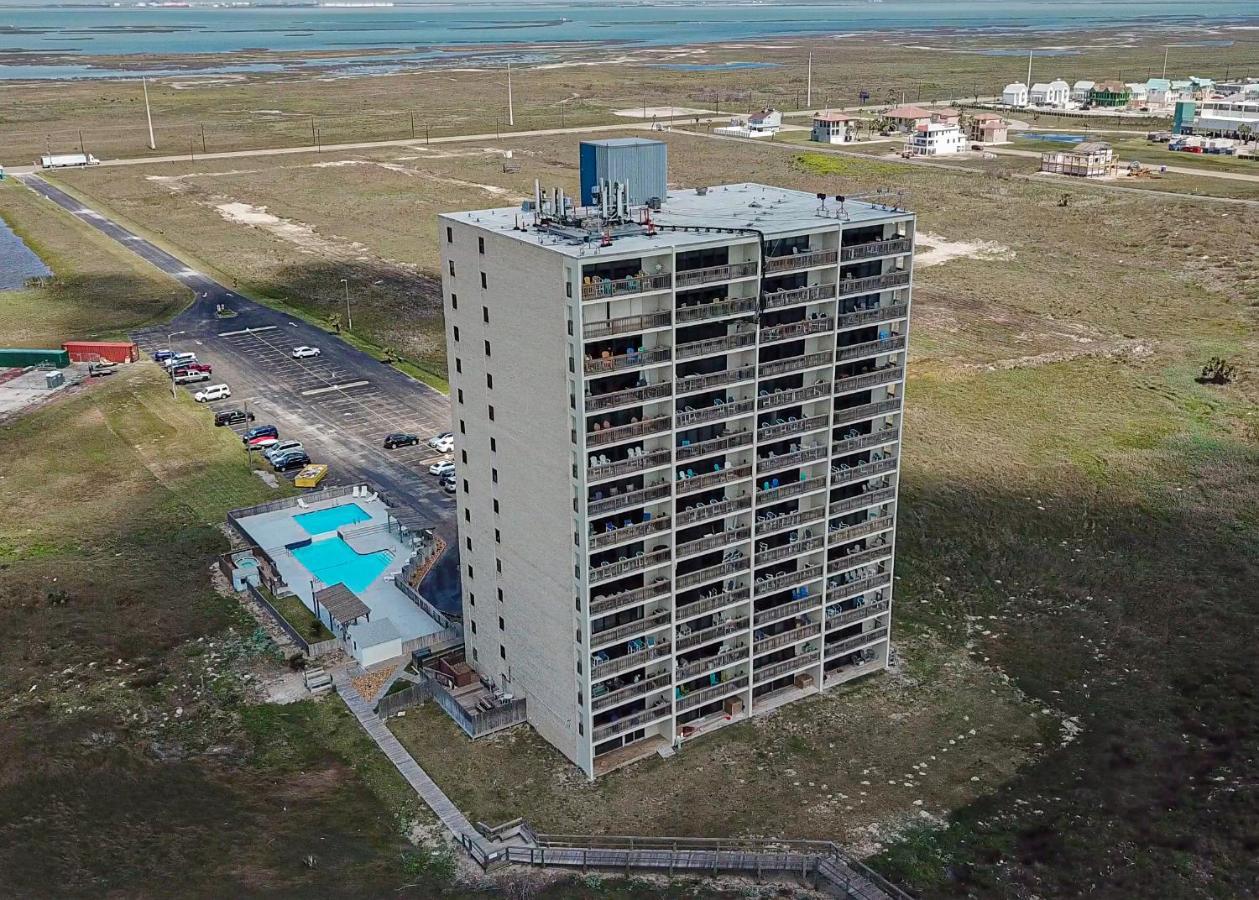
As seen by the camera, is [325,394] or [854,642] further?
[325,394]

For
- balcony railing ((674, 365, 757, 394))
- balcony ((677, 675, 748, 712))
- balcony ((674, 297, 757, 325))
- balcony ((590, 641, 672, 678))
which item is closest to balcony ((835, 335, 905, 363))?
balcony railing ((674, 365, 757, 394))

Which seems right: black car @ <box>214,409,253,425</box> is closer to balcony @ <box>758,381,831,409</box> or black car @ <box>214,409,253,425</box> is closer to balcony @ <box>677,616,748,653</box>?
balcony @ <box>677,616,748,653</box>

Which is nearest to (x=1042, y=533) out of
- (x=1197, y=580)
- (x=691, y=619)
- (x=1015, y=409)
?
(x=1197, y=580)

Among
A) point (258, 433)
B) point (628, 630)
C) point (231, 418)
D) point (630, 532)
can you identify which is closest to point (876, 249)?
point (630, 532)

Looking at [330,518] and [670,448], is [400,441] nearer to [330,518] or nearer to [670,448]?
[330,518]

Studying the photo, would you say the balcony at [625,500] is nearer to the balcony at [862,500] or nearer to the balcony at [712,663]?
the balcony at [712,663]

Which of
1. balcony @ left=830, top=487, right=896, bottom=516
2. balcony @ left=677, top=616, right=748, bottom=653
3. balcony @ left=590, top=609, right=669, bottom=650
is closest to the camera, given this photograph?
balcony @ left=590, top=609, right=669, bottom=650
